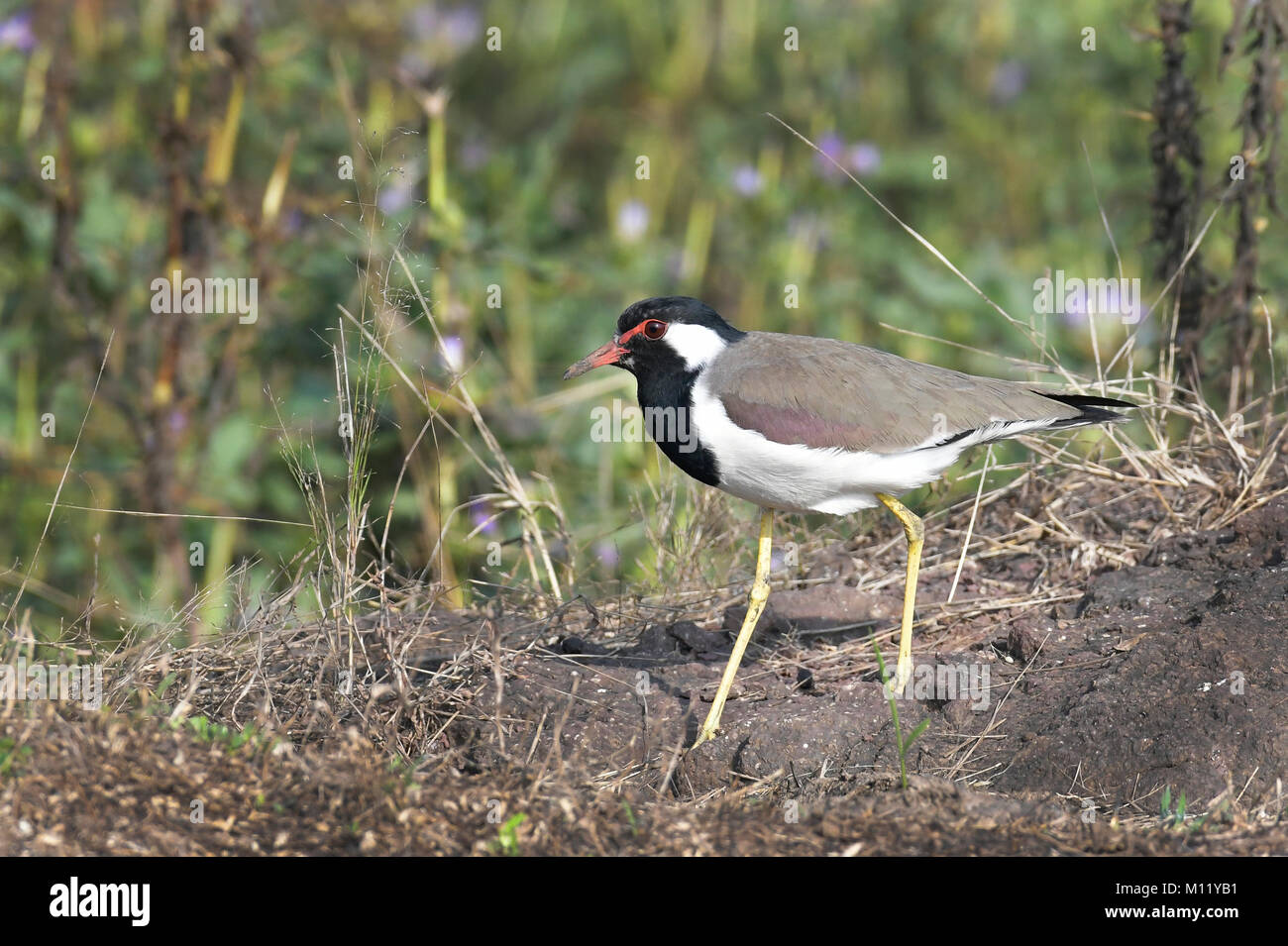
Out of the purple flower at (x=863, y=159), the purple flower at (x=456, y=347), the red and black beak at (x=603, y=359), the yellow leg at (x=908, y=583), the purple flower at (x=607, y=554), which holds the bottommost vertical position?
the yellow leg at (x=908, y=583)

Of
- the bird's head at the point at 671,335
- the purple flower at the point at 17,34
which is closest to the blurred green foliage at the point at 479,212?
the purple flower at the point at 17,34

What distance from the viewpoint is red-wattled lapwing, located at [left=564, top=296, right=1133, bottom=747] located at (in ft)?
15.2

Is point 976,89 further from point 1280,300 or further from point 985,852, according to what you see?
point 985,852

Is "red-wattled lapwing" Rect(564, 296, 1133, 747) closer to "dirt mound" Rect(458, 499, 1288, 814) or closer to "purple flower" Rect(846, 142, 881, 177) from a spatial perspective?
"dirt mound" Rect(458, 499, 1288, 814)

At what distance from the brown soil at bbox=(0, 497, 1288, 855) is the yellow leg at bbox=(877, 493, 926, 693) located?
0.27 feet

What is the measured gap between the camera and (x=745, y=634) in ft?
15.5

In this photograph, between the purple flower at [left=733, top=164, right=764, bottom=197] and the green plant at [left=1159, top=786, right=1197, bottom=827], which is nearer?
the green plant at [left=1159, top=786, right=1197, bottom=827]

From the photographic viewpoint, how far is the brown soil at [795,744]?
140 inches

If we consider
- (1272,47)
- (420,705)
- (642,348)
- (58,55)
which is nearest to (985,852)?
(420,705)

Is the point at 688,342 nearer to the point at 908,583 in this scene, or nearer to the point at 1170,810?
the point at 908,583

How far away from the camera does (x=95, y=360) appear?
267 inches

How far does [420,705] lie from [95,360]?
3.31 m

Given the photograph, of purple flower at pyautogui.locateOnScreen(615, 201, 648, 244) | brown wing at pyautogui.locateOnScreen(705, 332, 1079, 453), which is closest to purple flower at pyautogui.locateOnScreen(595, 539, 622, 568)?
brown wing at pyautogui.locateOnScreen(705, 332, 1079, 453)

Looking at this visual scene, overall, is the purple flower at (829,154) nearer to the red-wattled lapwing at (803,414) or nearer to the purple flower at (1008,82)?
the purple flower at (1008,82)
